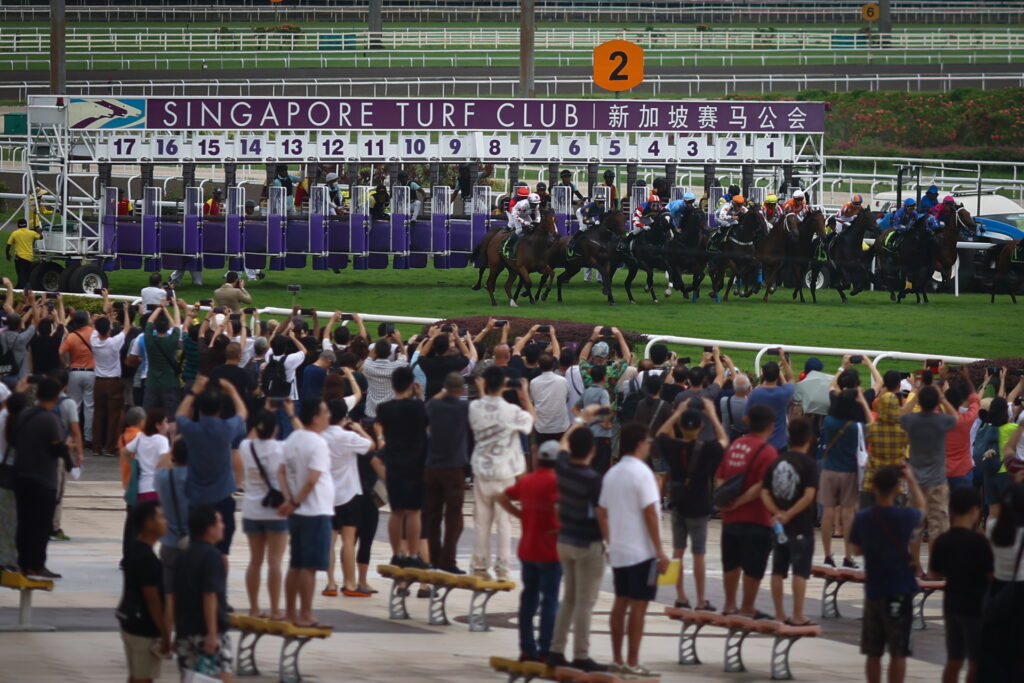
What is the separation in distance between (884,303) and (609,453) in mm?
12316

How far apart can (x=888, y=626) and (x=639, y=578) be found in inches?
50.8

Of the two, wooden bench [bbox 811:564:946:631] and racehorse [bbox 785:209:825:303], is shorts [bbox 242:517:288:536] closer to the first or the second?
wooden bench [bbox 811:564:946:631]

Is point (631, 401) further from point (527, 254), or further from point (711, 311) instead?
point (527, 254)

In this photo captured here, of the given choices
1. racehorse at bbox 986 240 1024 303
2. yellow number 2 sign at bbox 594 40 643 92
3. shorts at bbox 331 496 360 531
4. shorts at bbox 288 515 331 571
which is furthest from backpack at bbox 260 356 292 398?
yellow number 2 sign at bbox 594 40 643 92

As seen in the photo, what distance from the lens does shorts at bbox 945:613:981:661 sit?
8.84m

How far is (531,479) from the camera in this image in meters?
9.65

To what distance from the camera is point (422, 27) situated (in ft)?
196

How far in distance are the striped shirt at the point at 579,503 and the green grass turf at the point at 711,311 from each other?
958cm

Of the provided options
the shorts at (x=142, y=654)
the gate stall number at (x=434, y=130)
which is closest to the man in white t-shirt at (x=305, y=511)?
the shorts at (x=142, y=654)

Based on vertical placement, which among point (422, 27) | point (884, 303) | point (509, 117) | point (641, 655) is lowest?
point (641, 655)

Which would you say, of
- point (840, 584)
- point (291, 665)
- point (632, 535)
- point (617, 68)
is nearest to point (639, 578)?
point (632, 535)

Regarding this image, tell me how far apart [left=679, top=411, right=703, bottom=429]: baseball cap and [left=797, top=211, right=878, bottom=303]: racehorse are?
50.7ft

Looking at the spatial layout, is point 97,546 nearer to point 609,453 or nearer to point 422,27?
point 609,453

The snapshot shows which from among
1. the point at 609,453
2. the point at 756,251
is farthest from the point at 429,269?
the point at 609,453
